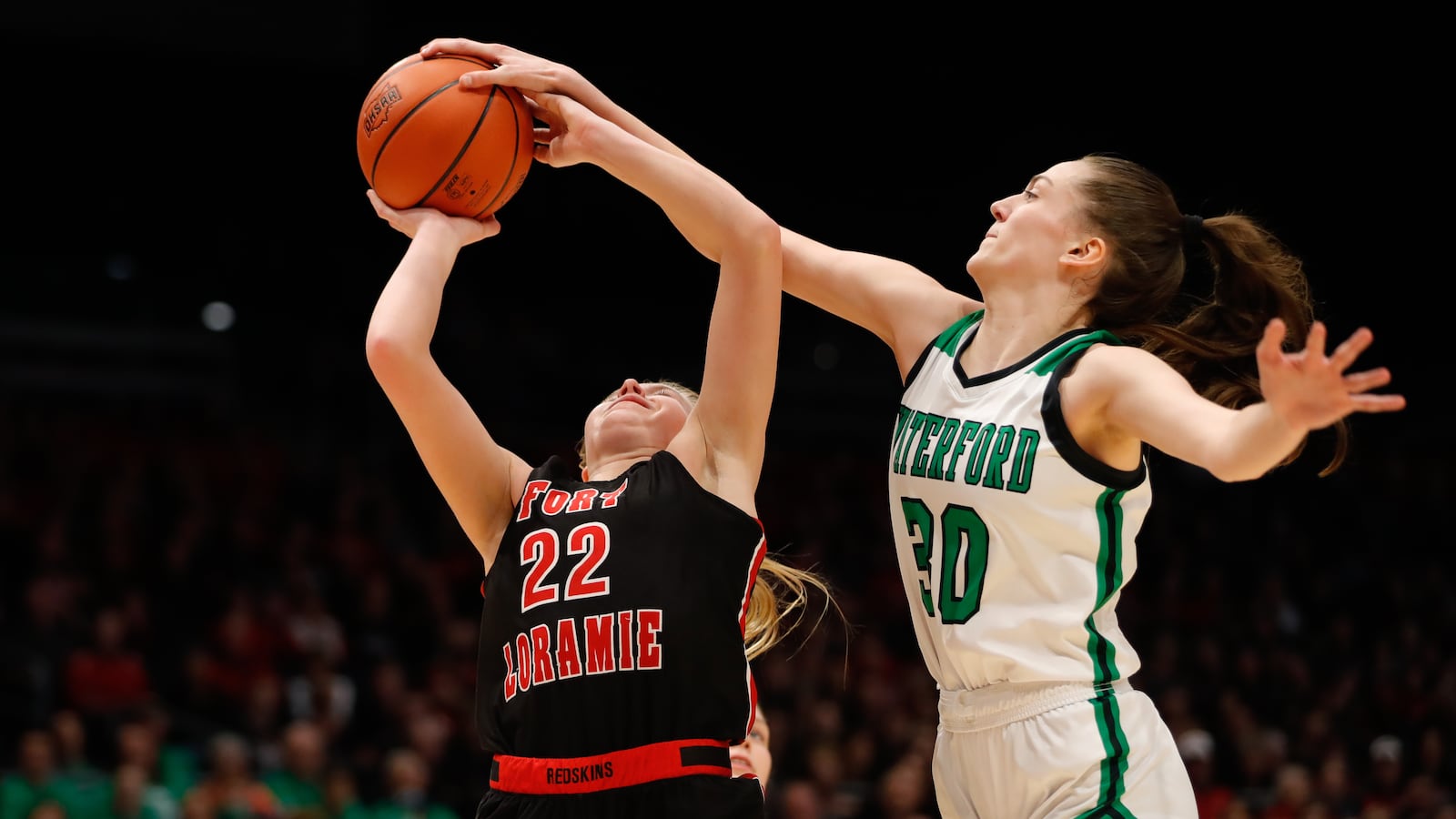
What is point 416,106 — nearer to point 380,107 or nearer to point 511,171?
point 380,107

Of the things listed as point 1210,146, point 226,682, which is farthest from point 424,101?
point 1210,146

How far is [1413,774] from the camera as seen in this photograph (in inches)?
411

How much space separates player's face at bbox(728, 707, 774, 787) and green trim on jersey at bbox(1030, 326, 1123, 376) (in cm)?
117

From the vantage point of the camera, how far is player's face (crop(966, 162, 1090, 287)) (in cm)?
306

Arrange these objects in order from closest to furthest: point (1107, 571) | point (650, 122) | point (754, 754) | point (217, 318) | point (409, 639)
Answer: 1. point (1107, 571)
2. point (754, 754)
3. point (409, 639)
4. point (650, 122)
5. point (217, 318)

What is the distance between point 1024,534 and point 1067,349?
0.37 metres

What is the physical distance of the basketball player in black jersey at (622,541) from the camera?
285 centimetres

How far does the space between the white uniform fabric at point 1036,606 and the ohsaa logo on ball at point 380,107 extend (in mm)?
1364

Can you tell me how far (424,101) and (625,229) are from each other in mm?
12196

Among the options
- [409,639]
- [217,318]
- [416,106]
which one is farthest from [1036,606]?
[217,318]

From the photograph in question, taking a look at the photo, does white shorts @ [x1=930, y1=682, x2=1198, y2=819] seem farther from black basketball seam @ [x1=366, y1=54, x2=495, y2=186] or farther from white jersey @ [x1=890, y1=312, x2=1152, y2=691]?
black basketball seam @ [x1=366, y1=54, x2=495, y2=186]

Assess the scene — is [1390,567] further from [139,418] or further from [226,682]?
[139,418]

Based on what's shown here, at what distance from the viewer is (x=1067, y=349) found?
9.48ft

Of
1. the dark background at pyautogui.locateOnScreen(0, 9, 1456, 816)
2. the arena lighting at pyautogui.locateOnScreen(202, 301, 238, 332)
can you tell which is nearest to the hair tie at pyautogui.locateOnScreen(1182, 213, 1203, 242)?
the dark background at pyautogui.locateOnScreen(0, 9, 1456, 816)
